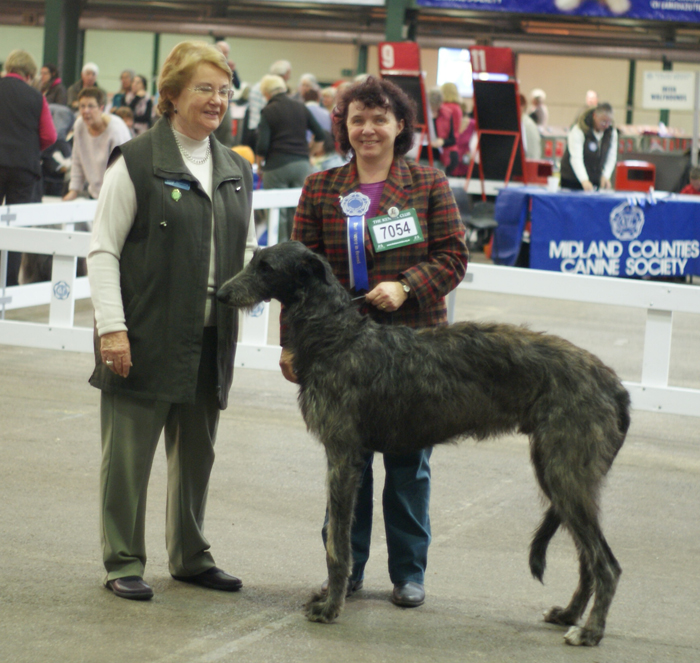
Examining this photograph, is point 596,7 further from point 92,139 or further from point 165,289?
point 165,289

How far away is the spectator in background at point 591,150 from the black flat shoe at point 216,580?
9095 millimetres

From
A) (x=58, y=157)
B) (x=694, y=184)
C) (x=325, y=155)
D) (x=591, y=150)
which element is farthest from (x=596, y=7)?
(x=58, y=157)

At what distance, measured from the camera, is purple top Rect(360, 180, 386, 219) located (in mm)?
3391

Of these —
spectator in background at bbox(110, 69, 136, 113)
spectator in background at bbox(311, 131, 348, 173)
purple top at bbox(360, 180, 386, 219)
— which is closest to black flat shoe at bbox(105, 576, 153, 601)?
purple top at bbox(360, 180, 386, 219)

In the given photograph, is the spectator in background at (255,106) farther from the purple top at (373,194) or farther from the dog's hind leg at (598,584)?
the dog's hind leg at (598,584)

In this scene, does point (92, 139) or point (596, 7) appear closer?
point (92, 139)

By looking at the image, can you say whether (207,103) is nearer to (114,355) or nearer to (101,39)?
(114,355)

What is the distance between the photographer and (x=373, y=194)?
11.2 ft

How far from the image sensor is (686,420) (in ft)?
21.2

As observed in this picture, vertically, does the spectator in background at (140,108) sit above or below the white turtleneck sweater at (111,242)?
above

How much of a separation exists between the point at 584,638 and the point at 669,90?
1175cm

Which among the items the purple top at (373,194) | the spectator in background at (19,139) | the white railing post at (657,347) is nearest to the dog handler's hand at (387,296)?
the purple top at (373,194)

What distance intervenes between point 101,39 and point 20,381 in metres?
23.1

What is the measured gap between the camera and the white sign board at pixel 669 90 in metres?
13.3
